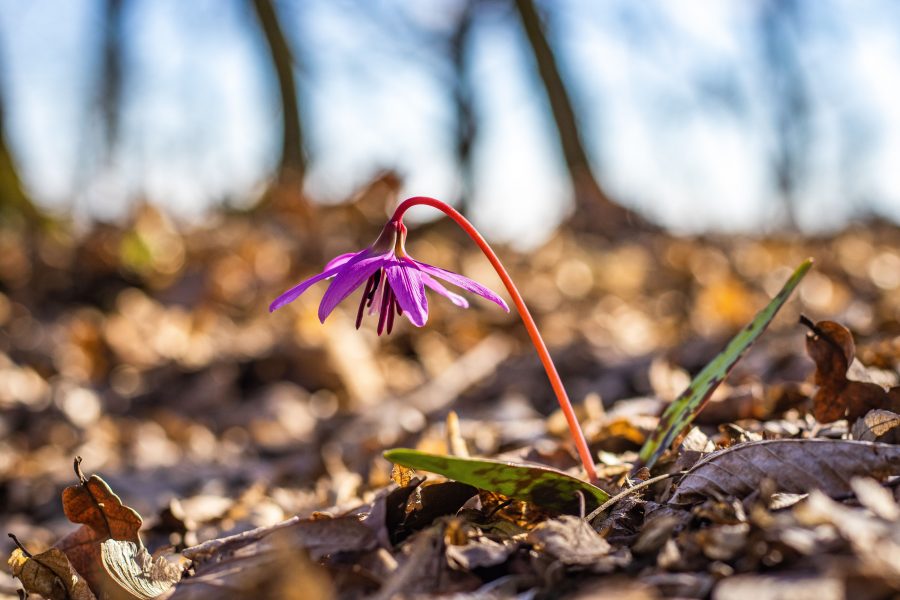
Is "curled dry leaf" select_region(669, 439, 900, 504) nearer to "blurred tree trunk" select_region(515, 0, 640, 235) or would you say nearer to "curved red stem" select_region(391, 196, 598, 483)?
"curved red stem" select_region(391, 196, 598, 483)

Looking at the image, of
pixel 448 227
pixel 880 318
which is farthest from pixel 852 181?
pixel 880 318

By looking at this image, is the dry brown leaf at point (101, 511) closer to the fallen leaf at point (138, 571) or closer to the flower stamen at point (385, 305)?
the fallen leaf at point (138, 571)

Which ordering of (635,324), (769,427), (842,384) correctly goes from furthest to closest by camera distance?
(635,324) < (769,427) < (842,384)

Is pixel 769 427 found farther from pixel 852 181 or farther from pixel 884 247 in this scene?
pixel 852 181

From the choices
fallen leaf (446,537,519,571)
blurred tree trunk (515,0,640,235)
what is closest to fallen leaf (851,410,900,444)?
fallen leaf (446,537,519,571)

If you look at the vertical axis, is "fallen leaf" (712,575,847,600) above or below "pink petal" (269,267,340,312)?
below

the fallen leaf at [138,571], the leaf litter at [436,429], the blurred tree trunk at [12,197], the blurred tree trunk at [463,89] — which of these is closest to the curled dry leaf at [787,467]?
the leaf litter at [436,429]
